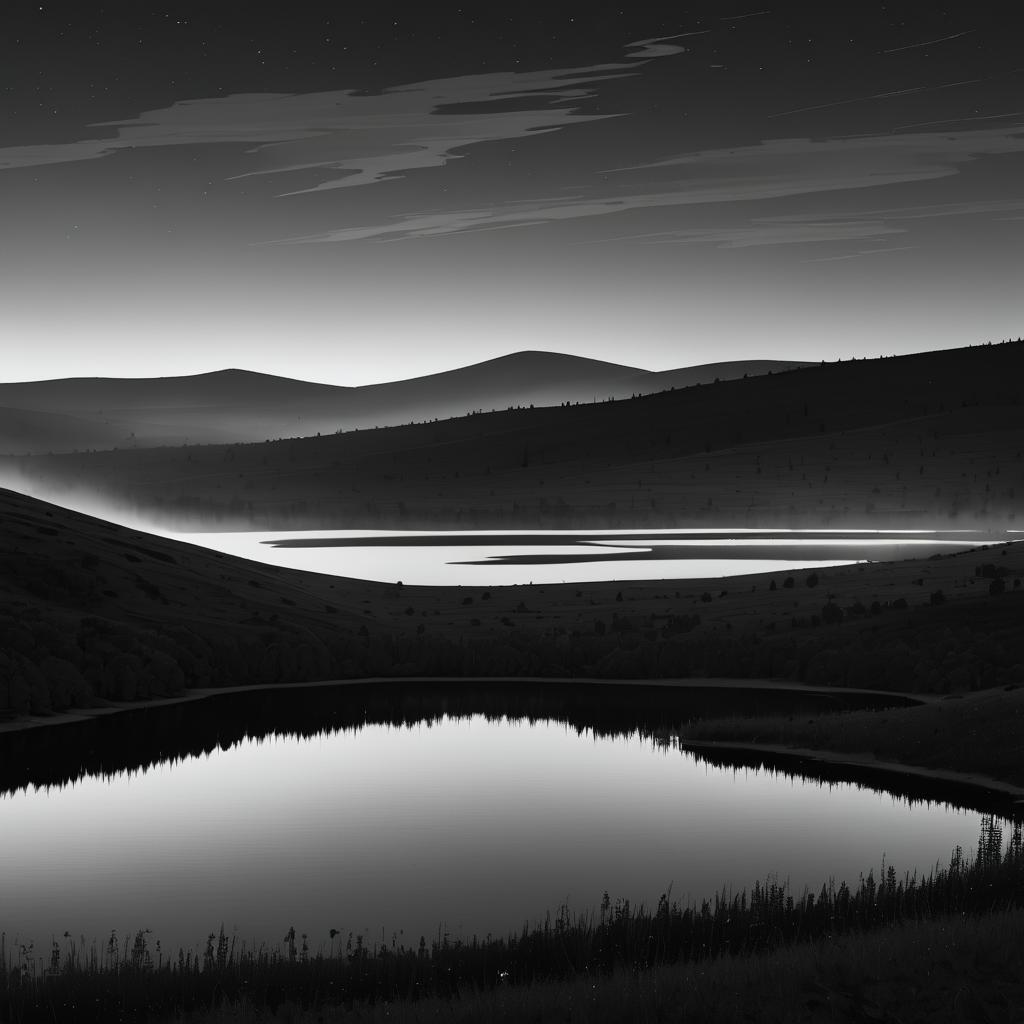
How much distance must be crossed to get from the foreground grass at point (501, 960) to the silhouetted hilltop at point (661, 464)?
7016 centimetres

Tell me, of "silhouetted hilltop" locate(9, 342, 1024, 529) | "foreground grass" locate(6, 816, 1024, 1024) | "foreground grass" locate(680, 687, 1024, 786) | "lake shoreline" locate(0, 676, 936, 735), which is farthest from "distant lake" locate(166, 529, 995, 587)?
"foreground grass" locate(6, 816, 1024, 1024)

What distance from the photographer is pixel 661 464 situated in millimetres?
113000

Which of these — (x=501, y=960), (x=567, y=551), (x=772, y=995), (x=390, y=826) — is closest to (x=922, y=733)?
(x=390, y=826)

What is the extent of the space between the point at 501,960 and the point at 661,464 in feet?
329

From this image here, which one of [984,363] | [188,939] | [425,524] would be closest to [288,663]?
[188,939]

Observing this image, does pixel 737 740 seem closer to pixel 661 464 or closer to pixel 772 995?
pixel 772 995

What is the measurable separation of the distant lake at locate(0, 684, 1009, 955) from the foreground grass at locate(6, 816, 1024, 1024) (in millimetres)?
1176

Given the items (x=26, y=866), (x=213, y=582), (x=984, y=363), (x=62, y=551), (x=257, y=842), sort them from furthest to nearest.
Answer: (x=984, y=363), (x=213, y=582), (x=62, y=551), (x=257, y=842), (x=26, y=866)

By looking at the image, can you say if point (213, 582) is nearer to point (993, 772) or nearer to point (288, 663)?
point (288, 663)

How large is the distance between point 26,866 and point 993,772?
1385 cm

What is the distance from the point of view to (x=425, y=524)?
9588 centimetres

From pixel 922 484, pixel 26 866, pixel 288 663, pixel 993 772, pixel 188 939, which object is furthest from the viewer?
pixel 922 484

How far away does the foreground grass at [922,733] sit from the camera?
2338 cm

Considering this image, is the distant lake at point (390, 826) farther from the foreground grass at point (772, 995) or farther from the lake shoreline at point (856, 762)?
the foreground grass at point (772, 995)
